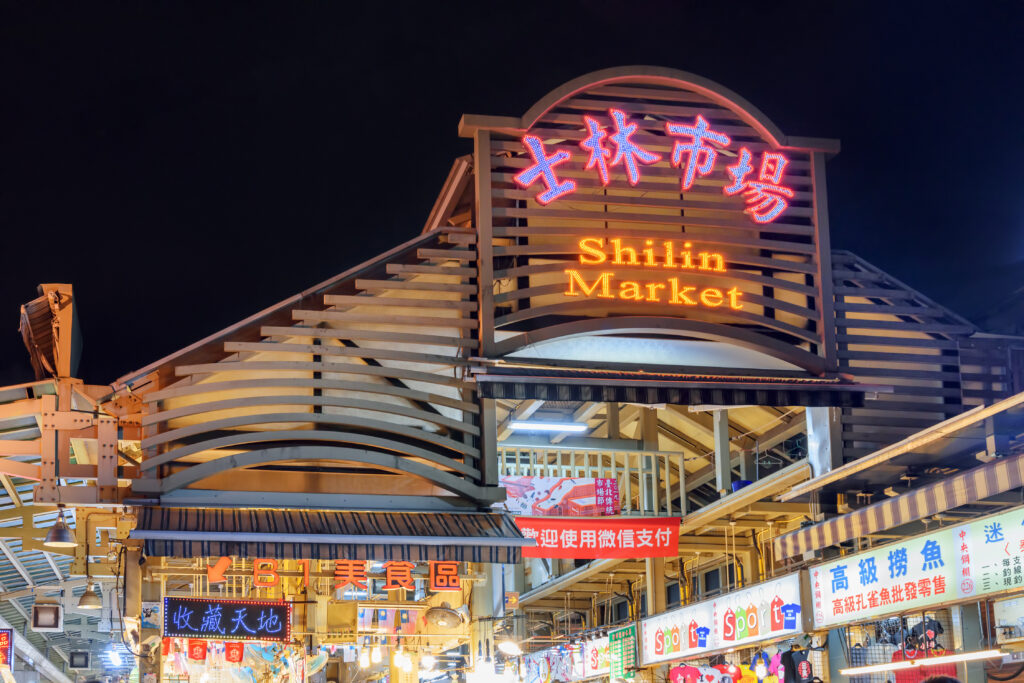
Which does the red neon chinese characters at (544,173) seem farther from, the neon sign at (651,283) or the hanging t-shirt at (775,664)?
the hanging t-shirt at (775,664)

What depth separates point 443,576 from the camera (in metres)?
10.3

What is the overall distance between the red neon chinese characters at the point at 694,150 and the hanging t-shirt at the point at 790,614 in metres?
4.62

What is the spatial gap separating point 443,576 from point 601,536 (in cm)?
427

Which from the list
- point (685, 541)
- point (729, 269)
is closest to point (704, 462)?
point (685, 541)

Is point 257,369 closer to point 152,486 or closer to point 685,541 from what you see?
point 152,486

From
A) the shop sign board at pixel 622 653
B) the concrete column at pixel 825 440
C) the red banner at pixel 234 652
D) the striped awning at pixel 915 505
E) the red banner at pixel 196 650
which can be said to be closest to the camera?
the striped awning at pixel 915 505

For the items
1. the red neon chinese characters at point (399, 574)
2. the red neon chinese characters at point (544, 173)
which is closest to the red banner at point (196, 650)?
the red neon chinese characters at point (399, 574)

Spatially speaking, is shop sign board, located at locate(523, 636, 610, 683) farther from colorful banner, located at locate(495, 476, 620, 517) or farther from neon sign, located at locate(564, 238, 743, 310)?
neon sign, located at locate(564, 238, 743, 310)

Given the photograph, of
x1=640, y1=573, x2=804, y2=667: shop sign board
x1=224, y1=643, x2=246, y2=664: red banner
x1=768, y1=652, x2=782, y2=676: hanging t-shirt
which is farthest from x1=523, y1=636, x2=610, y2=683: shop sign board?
x1=224, y1=643, x2=246, y2=664: red banner

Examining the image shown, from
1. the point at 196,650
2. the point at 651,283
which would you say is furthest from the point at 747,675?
the point at 196,650

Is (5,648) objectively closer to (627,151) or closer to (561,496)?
(561,496)

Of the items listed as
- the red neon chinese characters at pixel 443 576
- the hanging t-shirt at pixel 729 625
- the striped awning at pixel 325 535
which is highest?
the striped awning at pixel 325 535

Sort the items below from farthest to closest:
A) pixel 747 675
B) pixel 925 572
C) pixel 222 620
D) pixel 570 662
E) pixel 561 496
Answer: pixel 570 662, pixel 561 496, pixel 747 675, pixel 222 620, pixel 925 572

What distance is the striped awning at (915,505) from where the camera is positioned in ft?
25.8
